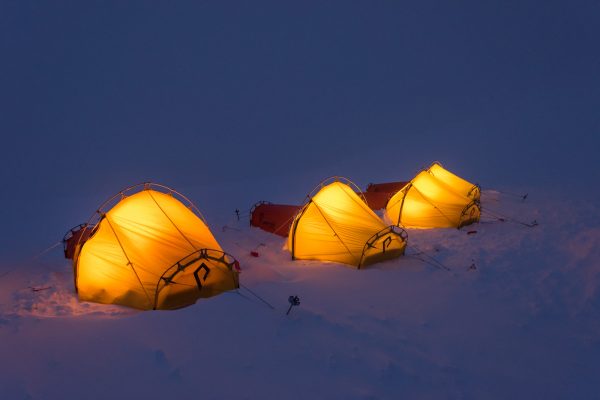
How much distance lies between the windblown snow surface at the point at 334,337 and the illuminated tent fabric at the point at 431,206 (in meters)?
3.71

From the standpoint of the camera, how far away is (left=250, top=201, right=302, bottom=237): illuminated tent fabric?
1430 centimetres

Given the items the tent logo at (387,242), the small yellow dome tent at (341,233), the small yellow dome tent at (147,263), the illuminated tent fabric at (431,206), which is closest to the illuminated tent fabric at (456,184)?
the illuminated tent fabric at (431,206)

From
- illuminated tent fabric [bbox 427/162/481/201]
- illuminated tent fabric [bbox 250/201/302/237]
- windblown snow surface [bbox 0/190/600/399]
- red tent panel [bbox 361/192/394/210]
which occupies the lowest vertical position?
windblown snow surface [bbox 0/190/600/399]

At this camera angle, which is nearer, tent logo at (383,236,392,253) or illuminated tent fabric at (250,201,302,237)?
tent logo at (383,236,392,253)

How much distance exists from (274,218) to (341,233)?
166 inches

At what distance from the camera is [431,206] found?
1472 centimetres

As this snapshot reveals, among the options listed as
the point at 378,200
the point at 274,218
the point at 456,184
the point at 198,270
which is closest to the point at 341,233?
the point at 274,218

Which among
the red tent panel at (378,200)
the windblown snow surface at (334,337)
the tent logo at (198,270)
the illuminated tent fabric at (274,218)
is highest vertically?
the red tent panel at (378,200)

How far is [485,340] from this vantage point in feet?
22.2

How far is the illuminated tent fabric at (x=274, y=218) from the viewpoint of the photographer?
1430 cm

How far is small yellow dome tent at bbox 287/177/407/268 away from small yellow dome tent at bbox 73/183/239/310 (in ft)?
11.0

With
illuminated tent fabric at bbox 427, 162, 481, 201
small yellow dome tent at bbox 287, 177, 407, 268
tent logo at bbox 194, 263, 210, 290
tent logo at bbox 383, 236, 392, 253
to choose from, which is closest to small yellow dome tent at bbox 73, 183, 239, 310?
tent logo at bbox 194, 263, 210, 290

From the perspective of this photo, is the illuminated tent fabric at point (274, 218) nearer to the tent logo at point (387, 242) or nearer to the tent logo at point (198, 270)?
the tent logo at point (387, 242)

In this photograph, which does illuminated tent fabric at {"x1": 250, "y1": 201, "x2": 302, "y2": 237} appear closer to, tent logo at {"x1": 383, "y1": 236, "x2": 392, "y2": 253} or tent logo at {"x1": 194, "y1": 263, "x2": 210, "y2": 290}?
tent logo at {"x1": 383, "y1": 236, "x2": 392, "y2": 253}
